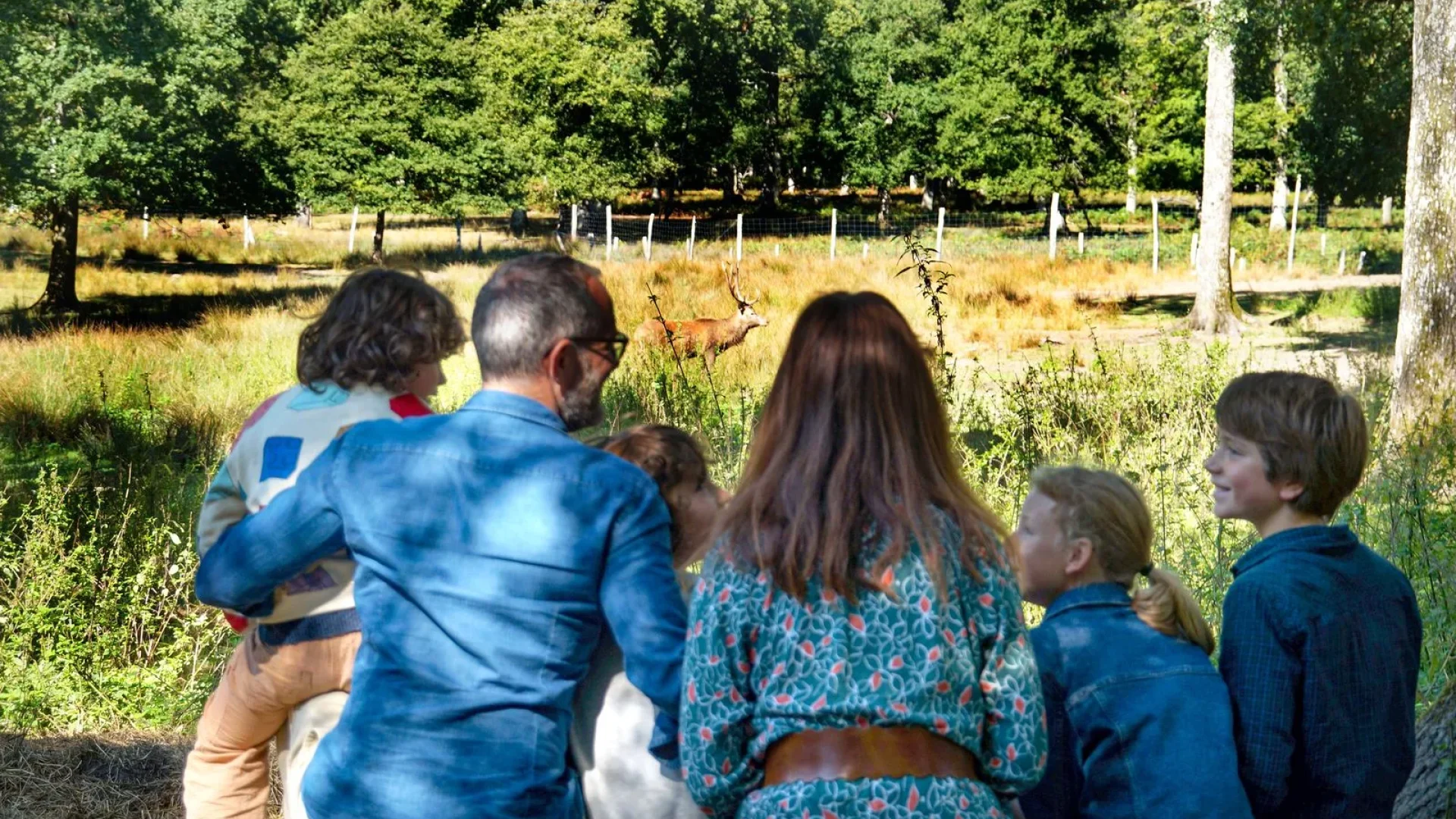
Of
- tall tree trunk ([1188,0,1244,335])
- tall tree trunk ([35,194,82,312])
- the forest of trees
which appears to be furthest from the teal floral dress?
tall tree trunk ([35,194,82,312])

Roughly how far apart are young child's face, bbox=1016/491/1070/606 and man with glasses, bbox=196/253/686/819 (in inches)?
26.1

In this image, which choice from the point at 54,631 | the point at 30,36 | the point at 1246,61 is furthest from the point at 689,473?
the point at 1246,61

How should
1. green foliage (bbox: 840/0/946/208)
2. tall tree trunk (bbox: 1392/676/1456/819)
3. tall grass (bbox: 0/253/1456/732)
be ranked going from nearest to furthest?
tall tree trunk (bbox: 1392/676/1456/819)
tall grass (bbox: 0/253/1456/732)
green foliage (bbox: 840/0/946/208)

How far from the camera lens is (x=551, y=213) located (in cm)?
5112

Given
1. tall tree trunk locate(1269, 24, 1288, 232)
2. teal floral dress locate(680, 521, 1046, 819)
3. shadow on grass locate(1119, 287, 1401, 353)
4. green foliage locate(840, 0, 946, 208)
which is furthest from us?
green foliage locate(840, 0, 946, 208)

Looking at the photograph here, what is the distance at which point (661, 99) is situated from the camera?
4284 centimetres

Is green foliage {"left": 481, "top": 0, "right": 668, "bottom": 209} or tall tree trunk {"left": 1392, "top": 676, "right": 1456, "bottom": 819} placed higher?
green foliage {"left": 481, "top": 0, "right": 668, "bottom": 209}

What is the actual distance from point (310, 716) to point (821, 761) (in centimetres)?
107

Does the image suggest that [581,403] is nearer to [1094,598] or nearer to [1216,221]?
[1094,598]

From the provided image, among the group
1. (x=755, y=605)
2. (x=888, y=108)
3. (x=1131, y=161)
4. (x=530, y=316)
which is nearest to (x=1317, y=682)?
(x=755, y=605)

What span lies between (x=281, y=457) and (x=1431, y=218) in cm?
800

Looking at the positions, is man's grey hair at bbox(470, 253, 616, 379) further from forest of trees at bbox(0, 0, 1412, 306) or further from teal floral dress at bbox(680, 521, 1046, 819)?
forest of trees at bbox(0, 0, 1412, 306)

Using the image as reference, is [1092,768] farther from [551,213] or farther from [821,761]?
[551,213]

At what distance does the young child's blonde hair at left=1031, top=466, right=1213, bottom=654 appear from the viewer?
84.3 inches
